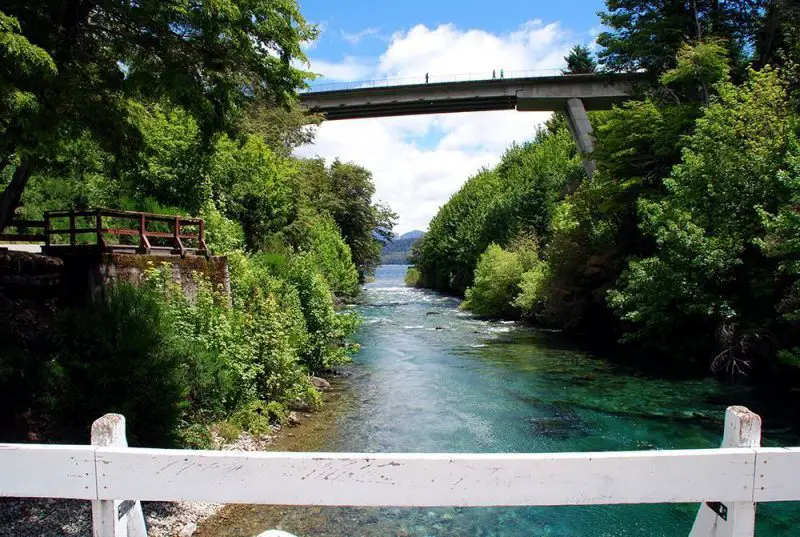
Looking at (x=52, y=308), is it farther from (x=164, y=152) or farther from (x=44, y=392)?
(x=164, y=152)

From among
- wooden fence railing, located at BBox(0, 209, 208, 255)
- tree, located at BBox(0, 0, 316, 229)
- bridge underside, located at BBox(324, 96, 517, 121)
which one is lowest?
wooden fence railing, located at BBox(0, 209, 208, 255)

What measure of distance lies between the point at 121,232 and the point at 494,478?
41.6 feet

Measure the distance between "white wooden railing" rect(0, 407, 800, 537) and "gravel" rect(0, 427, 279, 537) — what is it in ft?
16.6

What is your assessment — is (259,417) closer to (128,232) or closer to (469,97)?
(128,232)

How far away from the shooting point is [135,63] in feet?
25.5

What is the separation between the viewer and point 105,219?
59.5 feet

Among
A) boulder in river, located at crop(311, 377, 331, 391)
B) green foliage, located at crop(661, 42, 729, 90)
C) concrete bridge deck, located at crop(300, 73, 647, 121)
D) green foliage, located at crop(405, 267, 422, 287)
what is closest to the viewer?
boulder in river, located at crop(311, 377, 331, 391)

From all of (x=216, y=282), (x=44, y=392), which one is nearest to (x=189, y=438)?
(x=44, y=392)

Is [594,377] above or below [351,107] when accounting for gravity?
below

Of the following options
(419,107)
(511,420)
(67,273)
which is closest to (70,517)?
(67,273)

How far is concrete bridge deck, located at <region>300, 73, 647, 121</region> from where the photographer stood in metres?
38.0

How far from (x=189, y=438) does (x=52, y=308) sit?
14.1 feet

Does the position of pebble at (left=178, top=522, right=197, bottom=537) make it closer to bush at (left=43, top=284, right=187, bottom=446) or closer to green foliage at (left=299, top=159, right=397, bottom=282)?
bush at (left=43, top=284, right=187, bottom=446)

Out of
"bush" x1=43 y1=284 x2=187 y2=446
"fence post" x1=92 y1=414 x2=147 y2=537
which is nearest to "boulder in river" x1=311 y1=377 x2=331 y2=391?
"bush" x1=43 y1=284 x2=187 y2=446
